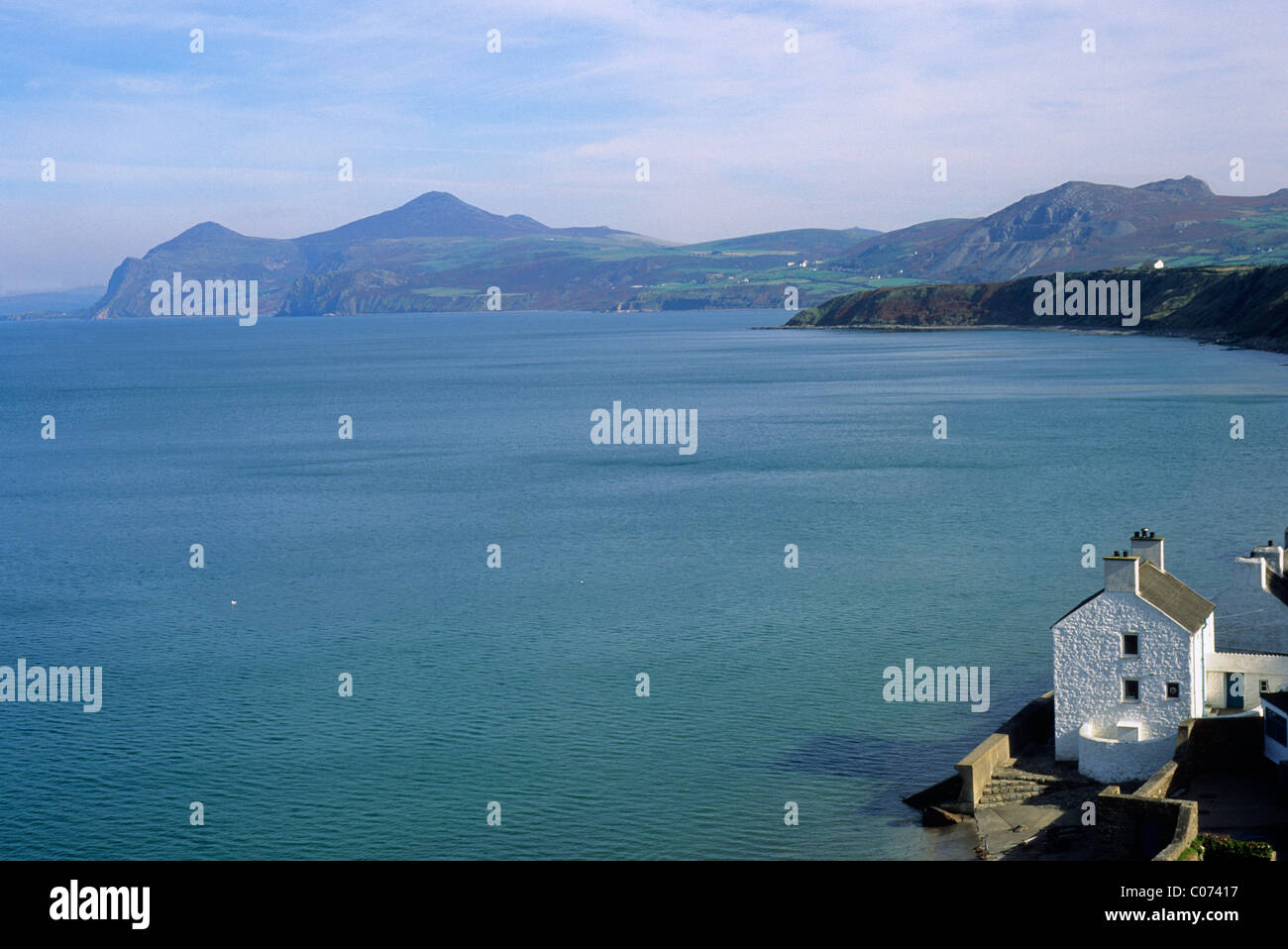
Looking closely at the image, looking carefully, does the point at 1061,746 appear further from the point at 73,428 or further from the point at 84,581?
the point at 73,428

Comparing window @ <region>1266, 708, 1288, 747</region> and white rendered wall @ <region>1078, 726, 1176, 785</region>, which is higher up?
window @ <region>1266, 708, 1288, 747</region>

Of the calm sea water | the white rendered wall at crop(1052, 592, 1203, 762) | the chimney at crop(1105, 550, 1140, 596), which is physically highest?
the chimney at crop(1105, 550, 1140, 596)

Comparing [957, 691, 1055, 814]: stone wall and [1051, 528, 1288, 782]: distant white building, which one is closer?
[1051, 528, 1288, 782]: distant white building

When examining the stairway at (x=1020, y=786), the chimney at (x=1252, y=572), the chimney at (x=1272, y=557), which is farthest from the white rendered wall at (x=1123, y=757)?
the chimney at (x=1272, y=557)

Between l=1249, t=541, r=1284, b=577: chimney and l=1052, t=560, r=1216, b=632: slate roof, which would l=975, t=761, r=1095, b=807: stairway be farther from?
l=1249, t=541, r=1284, b=577: chimney

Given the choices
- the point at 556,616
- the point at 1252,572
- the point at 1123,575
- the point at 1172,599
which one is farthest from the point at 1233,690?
the point at 556,616

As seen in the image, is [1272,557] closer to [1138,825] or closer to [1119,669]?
[1119,669]

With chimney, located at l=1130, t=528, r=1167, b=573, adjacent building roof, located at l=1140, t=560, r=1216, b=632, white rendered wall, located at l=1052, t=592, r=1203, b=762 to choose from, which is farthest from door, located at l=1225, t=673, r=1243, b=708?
chimney, located at l=1130, t=528, r=1167, b=573
